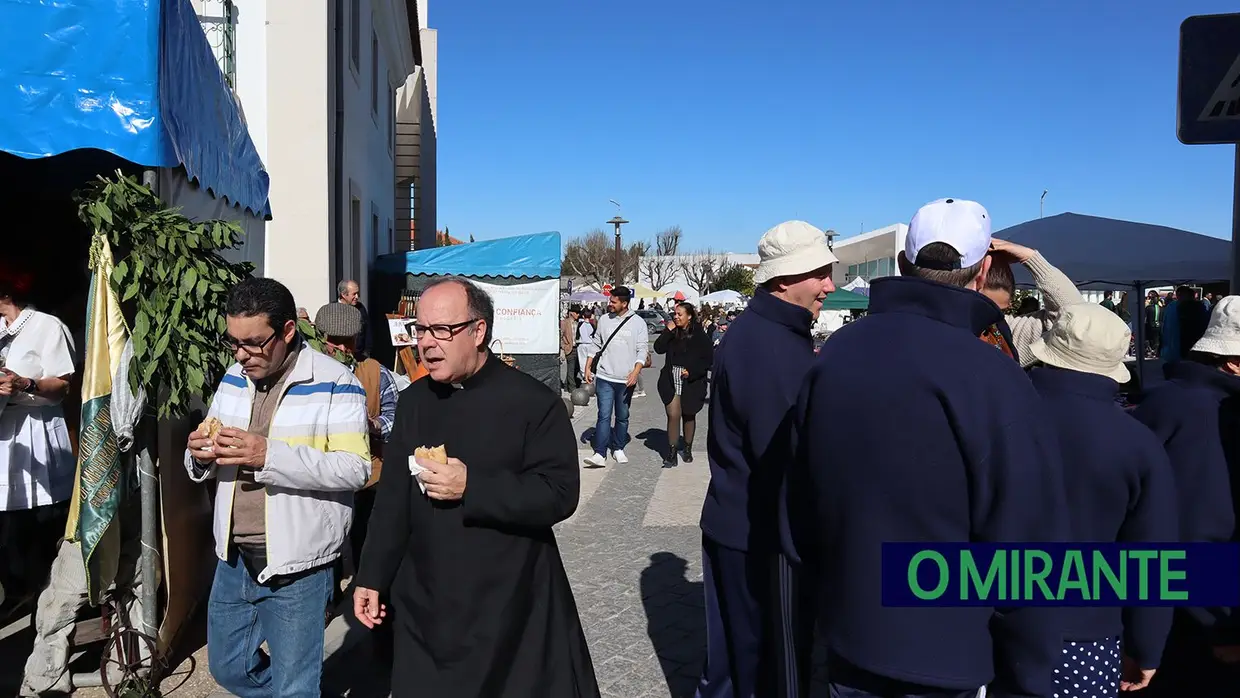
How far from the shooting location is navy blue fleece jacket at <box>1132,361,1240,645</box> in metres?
2.96

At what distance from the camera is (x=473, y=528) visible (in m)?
2.69

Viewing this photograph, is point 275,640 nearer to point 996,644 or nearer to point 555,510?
point 555,510

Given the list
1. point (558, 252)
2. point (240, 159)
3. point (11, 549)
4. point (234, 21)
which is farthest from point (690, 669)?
point (558, 252)

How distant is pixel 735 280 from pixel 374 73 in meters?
60.7

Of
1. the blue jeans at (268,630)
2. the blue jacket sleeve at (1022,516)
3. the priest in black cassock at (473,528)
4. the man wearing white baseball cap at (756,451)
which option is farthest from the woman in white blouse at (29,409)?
the blue jacket sleeve at (1022,516)

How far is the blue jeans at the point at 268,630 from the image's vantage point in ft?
10.6

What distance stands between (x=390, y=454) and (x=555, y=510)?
59 centimetres

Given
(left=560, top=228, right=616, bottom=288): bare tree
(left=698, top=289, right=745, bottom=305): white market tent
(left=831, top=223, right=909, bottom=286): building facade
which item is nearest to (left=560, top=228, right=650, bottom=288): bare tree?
(left=560, top=228, right=616, bottom=288): bare tree

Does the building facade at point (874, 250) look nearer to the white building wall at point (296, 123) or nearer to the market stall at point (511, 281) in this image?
the market stall at point (511, 281)

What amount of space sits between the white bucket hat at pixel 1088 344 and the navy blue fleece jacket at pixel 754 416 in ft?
2.71

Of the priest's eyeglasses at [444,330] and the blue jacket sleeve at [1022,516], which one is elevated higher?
the priest's eyeglasses at [444,330]

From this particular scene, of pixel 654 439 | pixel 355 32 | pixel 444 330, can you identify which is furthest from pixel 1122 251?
pixel 355 32

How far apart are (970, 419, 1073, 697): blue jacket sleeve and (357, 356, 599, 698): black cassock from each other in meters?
1.27

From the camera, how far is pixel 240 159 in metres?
5.72
